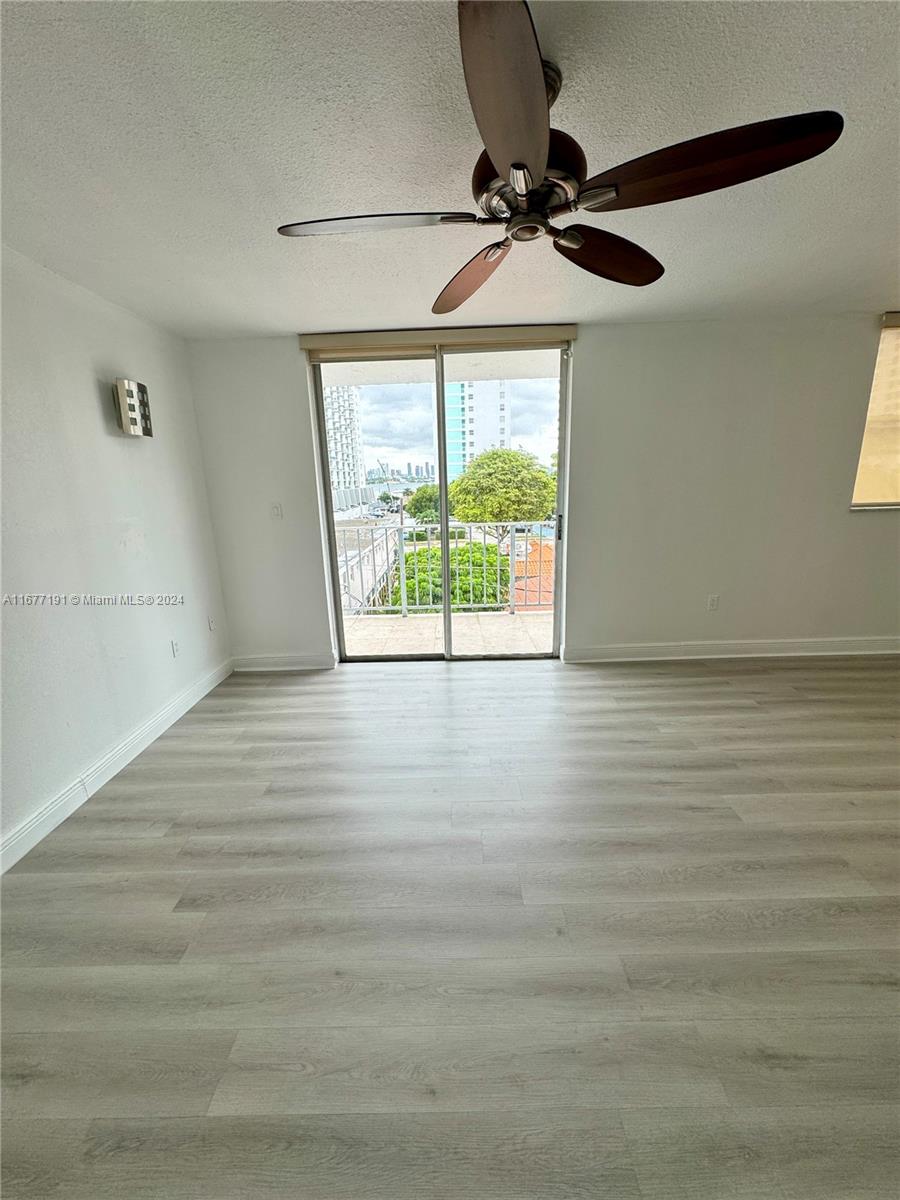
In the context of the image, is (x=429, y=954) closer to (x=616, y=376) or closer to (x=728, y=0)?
(x=728, y=0)

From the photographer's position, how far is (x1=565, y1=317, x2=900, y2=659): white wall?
2.96m

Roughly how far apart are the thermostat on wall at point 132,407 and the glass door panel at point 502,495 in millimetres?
1790

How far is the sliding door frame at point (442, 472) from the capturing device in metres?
3.00

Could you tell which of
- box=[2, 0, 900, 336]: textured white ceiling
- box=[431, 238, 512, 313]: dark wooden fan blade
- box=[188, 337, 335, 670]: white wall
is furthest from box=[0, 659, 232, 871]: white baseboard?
box=[431, 238, 512, 313]: dark wooden fan blade

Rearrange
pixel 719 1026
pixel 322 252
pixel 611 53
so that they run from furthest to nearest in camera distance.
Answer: pixel 322 252 < pixel 719 1026 < pixel 611 53

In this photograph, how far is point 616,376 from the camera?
3.00 metres

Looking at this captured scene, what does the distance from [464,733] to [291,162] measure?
93.9 inches

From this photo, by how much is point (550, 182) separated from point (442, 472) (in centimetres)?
219

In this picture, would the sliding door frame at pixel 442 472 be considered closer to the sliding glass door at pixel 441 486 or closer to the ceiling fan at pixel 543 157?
the sliding glass door at pixel 441 486

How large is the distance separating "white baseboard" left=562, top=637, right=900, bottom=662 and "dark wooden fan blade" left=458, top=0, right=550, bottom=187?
2922 mm

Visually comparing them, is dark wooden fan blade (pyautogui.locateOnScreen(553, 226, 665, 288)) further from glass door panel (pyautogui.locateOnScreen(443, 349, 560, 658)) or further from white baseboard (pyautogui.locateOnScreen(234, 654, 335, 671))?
white baseboard (pyautogui.locateOnScreen(234, 654, 335, 671))

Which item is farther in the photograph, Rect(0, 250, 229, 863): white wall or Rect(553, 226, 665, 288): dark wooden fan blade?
Rect(0, 250, 229, 863): white wall

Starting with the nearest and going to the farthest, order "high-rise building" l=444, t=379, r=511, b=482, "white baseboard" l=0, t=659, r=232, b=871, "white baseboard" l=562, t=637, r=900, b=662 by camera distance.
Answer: "white baseboard" l=0, t=659, r=232, b=871
"high-rise building" l=444, t=379, r=511, b=482
"white baseboard" l=562, t=637, r=900, b=662

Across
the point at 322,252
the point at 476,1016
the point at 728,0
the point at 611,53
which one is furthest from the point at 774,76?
the point at 476,1016
